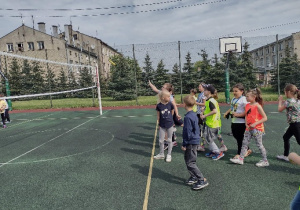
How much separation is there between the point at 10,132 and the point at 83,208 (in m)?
8.09

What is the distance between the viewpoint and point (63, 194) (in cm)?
381

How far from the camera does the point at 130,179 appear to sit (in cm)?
430

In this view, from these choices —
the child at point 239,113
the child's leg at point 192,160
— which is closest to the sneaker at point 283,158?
the child at point 239,113

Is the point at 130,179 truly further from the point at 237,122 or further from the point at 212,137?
the point at 237,122

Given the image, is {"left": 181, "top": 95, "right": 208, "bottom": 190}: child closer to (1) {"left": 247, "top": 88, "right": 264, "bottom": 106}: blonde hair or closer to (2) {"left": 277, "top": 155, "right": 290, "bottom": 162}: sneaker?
(1) {"left": 247, "top": 88, "right": 264, "bottom": 106}: blonde hair

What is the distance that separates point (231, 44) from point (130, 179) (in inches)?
642

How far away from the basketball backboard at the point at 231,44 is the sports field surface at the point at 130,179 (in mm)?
11902

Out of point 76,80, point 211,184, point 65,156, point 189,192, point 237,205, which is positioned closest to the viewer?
point 237,205

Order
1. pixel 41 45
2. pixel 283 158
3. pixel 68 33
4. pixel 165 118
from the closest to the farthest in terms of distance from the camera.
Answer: pixel 283 158 → pixel 165 118 → pixel 41 45 → pixel 68 33

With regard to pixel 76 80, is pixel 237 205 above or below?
below

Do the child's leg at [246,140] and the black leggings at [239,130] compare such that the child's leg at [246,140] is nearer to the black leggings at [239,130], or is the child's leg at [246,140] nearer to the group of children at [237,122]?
the group of children at [237,122]

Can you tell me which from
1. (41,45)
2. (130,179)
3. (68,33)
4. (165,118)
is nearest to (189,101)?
(165,118)

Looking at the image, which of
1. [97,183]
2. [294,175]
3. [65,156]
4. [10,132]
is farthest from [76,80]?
[294,175]

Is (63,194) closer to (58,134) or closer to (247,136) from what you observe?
(247,136)
